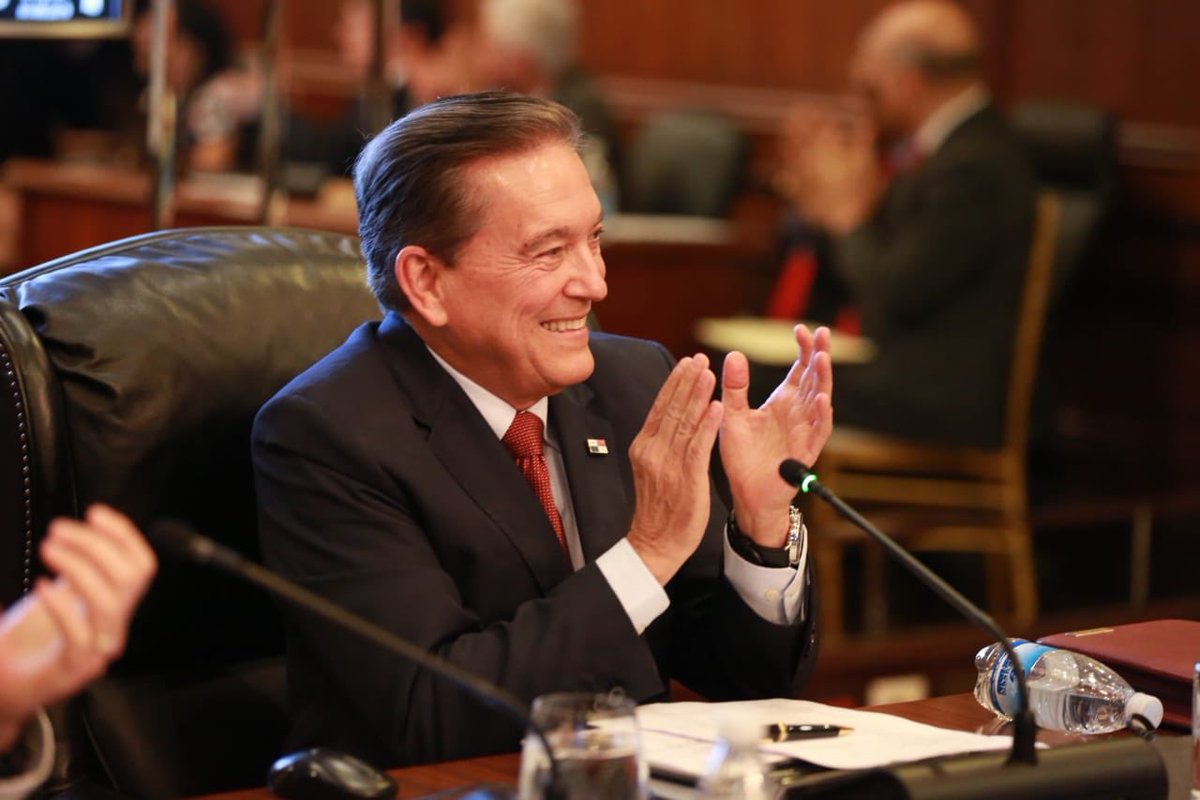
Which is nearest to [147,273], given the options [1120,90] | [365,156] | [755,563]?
[365,156]

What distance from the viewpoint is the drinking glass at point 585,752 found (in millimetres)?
1170

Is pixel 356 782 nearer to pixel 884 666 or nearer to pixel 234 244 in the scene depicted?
pixel 234 244

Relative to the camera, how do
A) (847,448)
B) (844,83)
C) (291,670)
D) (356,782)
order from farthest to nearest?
(844,83) < (847,448) < (291,670) < (356,782)

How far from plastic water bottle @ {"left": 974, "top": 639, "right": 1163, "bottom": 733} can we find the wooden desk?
0.03 meters

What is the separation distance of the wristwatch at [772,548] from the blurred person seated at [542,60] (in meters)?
3.67

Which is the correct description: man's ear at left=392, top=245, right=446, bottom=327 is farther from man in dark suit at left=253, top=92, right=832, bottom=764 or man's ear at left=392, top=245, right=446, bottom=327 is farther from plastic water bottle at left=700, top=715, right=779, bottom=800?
plastic water bottle at left=700, top=715, right=779, bottom=800

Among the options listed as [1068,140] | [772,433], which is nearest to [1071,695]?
[772,433]

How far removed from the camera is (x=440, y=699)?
1.65 m

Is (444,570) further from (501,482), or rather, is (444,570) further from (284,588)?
(284,588)

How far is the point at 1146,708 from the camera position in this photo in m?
1.62

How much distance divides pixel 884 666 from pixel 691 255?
1634mm

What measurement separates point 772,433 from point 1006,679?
0.34m

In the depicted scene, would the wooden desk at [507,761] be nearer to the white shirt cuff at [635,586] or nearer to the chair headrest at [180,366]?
the white shirt cuff at [635,586]

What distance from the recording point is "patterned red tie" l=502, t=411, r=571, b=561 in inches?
74.4
